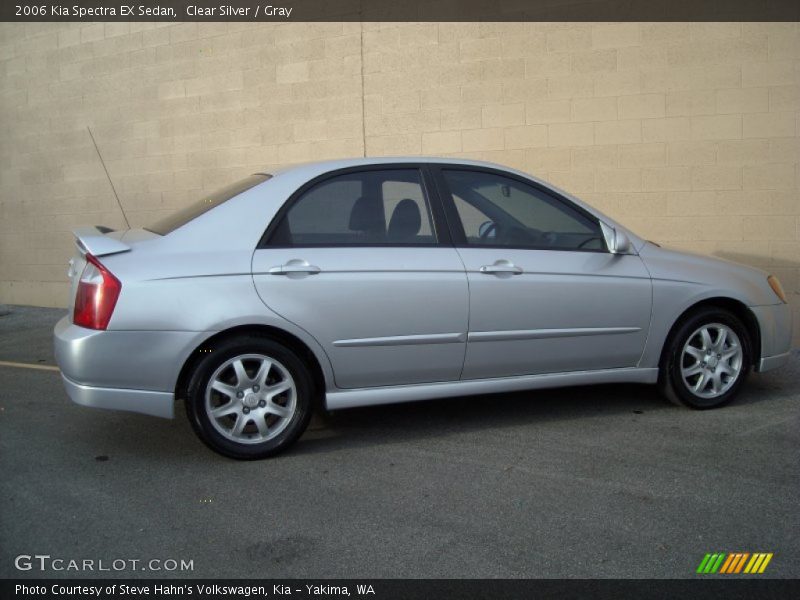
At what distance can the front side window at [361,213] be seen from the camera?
183 inches

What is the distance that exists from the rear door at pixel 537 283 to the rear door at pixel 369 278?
0.48ft

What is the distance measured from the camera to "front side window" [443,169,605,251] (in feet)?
16.4

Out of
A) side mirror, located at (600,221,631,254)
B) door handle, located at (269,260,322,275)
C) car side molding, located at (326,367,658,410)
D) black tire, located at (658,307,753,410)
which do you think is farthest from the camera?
black tire, located at (658,307,753,410)

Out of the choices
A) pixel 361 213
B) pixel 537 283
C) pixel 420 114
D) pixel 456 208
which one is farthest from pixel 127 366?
pixel 420 114

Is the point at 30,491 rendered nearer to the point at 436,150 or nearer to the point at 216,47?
the point at 436,150

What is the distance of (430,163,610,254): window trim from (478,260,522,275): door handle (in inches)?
4.4

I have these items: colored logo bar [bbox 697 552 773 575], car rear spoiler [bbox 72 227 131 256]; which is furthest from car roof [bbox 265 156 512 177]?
colored logo bar [bbox 697 552 773 575]

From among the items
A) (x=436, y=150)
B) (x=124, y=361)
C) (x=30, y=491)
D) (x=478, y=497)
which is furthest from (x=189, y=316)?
(x=436, y=150)

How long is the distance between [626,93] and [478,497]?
17.0ft

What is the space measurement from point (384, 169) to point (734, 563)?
2793 mm
